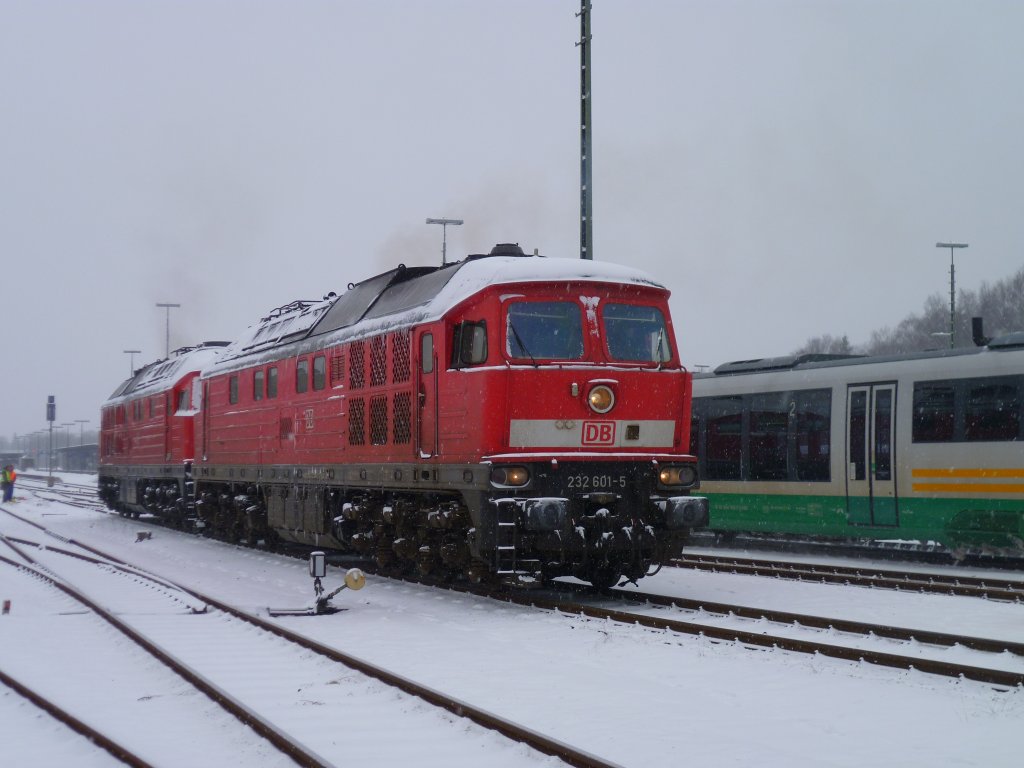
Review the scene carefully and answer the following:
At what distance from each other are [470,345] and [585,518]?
2231mm

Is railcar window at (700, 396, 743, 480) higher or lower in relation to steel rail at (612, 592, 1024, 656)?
higher

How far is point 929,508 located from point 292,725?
39.6 feet

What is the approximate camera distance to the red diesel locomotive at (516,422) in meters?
11.5

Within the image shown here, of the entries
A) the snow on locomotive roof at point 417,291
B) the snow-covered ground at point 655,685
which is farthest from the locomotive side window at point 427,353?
the snow-covered ground at point 655,685

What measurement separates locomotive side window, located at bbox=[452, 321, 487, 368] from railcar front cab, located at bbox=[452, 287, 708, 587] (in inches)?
0.5

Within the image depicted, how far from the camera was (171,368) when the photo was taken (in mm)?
28391

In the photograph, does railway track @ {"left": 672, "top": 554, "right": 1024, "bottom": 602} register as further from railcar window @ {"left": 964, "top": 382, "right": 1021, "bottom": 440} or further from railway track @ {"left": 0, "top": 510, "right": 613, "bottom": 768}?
railway track @ {"left": 0, "top": 510, "right": 613, "bottom": 768}

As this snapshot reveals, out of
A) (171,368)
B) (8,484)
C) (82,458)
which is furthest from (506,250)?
(82,458)

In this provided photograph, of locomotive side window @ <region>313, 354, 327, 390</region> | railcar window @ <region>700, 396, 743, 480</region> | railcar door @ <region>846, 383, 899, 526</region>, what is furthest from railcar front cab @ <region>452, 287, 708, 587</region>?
railcar window @ <region>700, 396, 743, 480</region>

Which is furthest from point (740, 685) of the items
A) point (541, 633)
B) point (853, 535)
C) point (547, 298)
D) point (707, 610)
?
point (853, 535)

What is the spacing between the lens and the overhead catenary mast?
18281 millimetres

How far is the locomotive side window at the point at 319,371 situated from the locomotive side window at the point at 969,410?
29.0ft

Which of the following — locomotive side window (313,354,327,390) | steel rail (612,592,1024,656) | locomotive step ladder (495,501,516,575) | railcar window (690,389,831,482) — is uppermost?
locomotive side window (313,354,327,390)

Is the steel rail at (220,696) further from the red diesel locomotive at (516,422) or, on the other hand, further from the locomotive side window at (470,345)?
the locomotive side window at (470,345)
